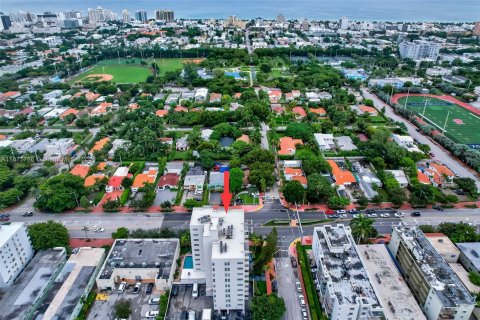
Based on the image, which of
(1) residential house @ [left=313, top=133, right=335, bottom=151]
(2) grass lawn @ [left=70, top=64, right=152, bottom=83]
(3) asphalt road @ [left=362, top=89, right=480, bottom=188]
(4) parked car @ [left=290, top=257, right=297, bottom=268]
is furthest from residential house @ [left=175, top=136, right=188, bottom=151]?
(2) grass lawn @ [left=70, top=64, right=152, bottom=83]

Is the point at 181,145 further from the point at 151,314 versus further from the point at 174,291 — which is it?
the point at 151,314

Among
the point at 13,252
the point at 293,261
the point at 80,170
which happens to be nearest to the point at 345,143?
the point at 293,261

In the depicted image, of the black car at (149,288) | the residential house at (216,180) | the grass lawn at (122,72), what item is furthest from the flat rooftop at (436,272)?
the grass lawn at (122,72)

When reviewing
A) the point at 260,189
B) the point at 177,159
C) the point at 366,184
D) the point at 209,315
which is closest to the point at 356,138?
the point at 366,184

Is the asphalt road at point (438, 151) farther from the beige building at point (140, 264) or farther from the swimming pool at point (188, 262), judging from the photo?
the beige building at point (140, 264)

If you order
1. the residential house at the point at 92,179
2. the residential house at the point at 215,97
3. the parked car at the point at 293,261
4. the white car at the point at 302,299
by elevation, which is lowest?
the white car at the point at 302,299

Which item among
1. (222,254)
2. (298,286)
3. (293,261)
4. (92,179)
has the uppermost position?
(222,254)

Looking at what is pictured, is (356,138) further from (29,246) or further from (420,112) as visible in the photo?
(29,246)

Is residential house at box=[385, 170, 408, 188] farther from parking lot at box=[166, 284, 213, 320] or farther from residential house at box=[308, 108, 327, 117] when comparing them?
parking lot at box=[166, 284, 213, 320]
